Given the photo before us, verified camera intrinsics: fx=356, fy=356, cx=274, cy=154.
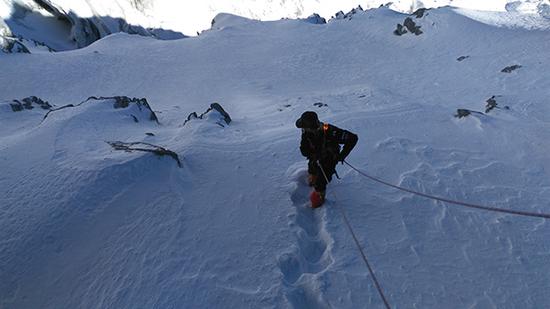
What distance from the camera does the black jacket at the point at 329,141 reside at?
16.3 ft

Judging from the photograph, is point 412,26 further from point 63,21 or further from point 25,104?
point 63,21

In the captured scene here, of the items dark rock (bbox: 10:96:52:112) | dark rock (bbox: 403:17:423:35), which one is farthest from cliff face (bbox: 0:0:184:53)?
dark rock (bbox: 403:17:423:35)

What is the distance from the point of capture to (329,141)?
5.02 metres

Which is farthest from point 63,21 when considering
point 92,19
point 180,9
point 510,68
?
point 510,68

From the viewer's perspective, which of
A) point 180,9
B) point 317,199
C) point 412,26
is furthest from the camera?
point 180,9

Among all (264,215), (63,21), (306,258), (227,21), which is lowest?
(306,258)

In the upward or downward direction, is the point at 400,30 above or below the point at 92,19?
below

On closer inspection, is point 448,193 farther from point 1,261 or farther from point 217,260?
point 1,261

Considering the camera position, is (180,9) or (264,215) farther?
(180,9)

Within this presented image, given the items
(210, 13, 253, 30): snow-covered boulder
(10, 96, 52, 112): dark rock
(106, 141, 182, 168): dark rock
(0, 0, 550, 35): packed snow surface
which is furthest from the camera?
(0, 0, 550, 35): packed snow surface

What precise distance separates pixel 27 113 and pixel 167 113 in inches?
186

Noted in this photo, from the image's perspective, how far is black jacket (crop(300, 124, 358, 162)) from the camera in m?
4.96

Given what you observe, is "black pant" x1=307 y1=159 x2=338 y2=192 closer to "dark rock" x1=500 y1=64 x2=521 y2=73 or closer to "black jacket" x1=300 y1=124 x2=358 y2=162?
"black jacket" x1=300 y1=124 x2=358 y2=162

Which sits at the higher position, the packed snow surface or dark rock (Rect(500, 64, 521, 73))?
the packed snow surface
